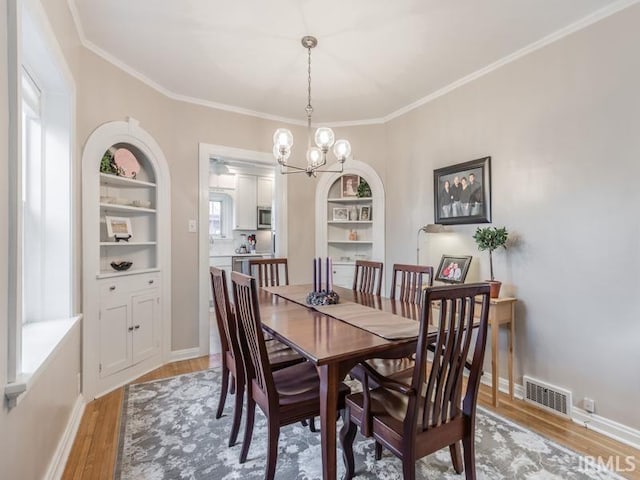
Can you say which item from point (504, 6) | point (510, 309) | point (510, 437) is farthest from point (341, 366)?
point (504, 6)

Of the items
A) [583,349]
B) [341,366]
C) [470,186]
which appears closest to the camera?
[341,366]

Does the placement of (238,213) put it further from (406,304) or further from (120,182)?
(406,304)

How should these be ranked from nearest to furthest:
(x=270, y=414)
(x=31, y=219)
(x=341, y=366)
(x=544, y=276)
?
(x=341, y=366) < (x=270, y=414) < (x=31, y=219) < (x=544, y=276)

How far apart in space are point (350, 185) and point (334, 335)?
2.95 m

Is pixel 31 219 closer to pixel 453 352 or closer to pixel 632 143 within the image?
pixel 453 352

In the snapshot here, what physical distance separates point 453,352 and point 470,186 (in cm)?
209

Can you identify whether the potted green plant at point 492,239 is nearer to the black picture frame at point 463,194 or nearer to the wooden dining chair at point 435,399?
the black picture frame at point 463,194

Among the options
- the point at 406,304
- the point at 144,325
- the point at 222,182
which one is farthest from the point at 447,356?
the point at 222,182

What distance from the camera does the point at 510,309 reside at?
263 cm

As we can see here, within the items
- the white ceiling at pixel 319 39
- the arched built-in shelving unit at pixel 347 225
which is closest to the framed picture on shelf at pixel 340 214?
the arched built-in shelving unit at pixel 347 225

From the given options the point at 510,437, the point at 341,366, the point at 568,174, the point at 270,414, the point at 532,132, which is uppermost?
the point at 532,132

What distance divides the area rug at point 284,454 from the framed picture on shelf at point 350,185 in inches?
109

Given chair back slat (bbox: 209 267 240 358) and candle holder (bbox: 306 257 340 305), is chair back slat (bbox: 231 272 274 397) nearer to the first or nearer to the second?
chair back slat (bbox: 209 267 240 358)

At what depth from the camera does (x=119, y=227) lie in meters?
3.01
